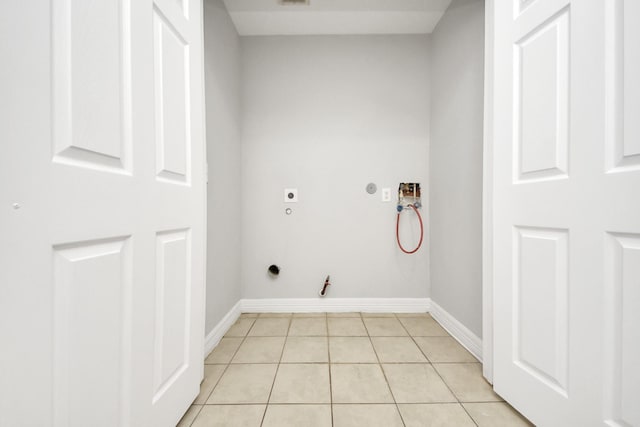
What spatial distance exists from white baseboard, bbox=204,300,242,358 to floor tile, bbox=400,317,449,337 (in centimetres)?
128

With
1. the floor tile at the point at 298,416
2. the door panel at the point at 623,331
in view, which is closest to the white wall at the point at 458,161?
the door panel at the point at 623,331

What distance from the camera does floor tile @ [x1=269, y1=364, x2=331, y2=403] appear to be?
1.25 meters

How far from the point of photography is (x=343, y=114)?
2.36m

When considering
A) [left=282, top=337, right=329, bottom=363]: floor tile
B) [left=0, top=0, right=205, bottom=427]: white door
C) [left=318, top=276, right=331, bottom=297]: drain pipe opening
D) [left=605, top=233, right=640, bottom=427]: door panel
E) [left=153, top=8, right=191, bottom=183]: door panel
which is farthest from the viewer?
[left=318, top=276, right=331, bottom=297]: drain pipe opening

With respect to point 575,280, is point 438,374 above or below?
below

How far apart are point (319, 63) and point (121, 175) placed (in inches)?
79.9

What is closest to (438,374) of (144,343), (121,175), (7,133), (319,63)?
(144,343)

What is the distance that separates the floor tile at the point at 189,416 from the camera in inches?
43.7

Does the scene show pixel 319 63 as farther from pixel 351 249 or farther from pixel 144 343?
pixel 144 343

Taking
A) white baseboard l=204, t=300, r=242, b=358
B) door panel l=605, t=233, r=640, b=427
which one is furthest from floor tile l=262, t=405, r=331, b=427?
door panel l=605, t=233, r=640, b=427

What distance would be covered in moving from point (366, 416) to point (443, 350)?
2.59 feet

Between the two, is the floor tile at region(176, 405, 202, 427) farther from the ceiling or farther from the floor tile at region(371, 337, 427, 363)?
the ceiling

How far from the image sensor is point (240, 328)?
204 centimetres

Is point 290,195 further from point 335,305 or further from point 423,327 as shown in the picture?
point 423,327
